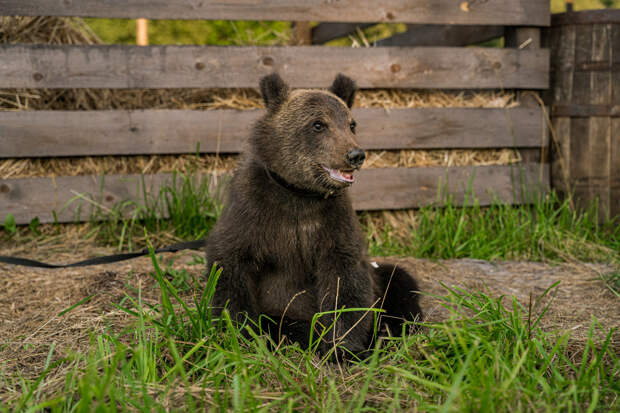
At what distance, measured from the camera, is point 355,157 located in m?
2.09

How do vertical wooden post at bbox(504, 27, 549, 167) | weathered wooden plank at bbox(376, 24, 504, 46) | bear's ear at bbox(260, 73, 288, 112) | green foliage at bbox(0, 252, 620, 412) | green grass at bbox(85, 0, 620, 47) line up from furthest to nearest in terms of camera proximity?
1. green grass at bbox(85, 0, 620, 47)
2. weathered wooden plank at bbox(376, 24, 504, 46)
3. vertical wooden post at bbox(504, 27, 549, 167)
4. bear's ear at bbox(260, 73, 288, 112)
5. green foliage at bbox(0, 252, 620, 412)

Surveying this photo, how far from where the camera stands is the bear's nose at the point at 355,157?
6.84ft

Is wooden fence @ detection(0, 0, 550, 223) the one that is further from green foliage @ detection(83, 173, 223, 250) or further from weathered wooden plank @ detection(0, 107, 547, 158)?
green foliage @ detection(83, 173, 223, 250)

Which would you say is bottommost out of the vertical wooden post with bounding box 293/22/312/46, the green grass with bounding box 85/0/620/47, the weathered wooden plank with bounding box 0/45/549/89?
the weathered wooden plank with bounding box 0/45/549/89

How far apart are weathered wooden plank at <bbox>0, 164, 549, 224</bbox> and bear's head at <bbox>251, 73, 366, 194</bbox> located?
7.64 feet

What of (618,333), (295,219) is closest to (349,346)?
(295,219)

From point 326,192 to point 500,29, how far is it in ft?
13.4

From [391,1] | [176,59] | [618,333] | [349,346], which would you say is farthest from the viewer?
[391,1]

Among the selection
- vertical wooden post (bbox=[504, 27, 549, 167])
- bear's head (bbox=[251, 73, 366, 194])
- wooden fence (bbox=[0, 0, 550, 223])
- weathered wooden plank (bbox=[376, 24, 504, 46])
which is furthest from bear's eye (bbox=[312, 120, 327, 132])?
weathered wooden plank (bbox=[376, 24, 504, 46])

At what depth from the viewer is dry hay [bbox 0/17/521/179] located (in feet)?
15.2

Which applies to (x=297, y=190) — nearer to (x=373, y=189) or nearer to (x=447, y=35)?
(x=373, y=189)

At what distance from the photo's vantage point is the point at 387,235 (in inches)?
179

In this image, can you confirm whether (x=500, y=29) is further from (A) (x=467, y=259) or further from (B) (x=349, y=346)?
(B) (x=349, y=346)

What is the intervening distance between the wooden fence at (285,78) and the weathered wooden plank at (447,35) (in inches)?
3.4
